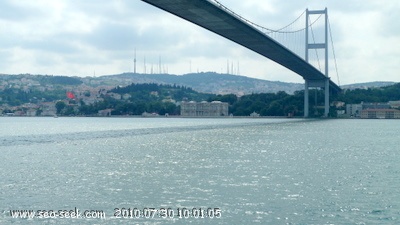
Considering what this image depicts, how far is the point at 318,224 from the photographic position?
9.49 meters

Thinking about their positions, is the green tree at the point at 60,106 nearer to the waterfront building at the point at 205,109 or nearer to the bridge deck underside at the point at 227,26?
the waterfront building at the point at 205,109

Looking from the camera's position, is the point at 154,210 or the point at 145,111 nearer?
the point at 154,210

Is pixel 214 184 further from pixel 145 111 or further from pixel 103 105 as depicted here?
pixel 103 105

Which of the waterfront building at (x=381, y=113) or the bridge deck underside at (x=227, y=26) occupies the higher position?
the bridge deck underside at (x=227, y=26)

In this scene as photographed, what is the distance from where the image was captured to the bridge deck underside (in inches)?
1113

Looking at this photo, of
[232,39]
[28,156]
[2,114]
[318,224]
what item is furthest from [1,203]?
[2,114]

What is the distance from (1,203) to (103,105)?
116m

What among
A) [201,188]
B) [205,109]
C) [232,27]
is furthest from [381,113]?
[201,188]

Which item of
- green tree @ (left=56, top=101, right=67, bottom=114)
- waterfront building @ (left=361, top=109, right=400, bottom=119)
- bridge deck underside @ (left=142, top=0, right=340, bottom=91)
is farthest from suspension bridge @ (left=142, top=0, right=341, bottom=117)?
green tree @ (left=56, top=101, right=67, bottom=114)

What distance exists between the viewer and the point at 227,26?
34.6 meters

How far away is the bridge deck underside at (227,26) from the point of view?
2828cm

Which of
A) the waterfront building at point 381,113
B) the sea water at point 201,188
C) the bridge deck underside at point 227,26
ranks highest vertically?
the bridge deck underside at point 227,26

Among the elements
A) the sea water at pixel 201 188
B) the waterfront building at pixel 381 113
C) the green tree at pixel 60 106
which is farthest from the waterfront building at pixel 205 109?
the sea water at pixel 201 188

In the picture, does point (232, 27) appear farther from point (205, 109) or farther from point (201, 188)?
point (205, 109)
